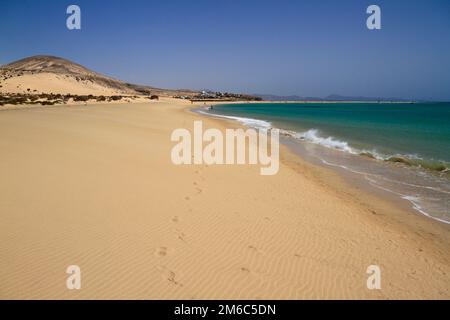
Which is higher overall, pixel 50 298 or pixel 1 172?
pixel 1 172

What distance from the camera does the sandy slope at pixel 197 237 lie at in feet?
12.7

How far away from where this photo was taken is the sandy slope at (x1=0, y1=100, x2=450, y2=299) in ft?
12.7

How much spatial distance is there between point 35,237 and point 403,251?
616 cm

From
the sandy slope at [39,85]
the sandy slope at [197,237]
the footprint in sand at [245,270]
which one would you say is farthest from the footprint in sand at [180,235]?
the sandy slope at [39,85]

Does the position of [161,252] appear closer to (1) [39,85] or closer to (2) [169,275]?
(2) [169,275]

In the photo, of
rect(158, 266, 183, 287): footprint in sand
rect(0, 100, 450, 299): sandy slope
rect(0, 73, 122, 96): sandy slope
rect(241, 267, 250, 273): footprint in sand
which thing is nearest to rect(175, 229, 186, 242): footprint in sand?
rect(0, 100, 450, 299): sandy slope

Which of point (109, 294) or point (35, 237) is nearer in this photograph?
point (109, 294)

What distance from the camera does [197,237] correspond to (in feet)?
16.7

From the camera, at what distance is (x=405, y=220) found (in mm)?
6559

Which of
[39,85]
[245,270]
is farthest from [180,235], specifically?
[39,85]

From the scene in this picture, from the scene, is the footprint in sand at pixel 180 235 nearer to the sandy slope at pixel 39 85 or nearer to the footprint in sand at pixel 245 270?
the footprint in sand at pixel 245 270

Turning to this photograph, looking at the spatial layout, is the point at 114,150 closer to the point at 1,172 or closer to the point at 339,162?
the point at 1,172

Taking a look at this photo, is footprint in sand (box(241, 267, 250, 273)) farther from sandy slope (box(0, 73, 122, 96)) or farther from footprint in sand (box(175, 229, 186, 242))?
sandy slope (box(0, 73, 122, 96))

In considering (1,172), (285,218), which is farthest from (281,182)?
(1,172)
